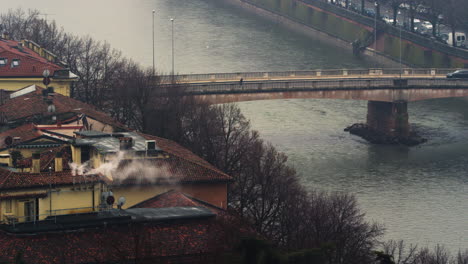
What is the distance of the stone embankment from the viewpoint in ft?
190

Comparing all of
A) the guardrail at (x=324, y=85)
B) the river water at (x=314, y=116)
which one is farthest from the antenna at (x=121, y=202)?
the guardrail at (x=324, y=85)

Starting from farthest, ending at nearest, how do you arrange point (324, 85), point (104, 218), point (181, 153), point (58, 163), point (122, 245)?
point (324, 85)
point (181, 153)
point (58, 163)
point (104, 218)
point (122, 245)

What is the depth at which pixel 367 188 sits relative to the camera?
46.2 meters

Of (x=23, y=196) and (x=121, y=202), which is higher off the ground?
(x=23, y=196)

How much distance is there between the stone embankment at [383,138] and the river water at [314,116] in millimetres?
476

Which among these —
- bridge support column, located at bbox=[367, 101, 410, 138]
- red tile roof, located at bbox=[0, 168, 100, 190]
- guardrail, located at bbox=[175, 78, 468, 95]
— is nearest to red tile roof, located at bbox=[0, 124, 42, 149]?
red tile roof, located at bbox=[0, 168, 100, 190]

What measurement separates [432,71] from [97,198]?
38.0m

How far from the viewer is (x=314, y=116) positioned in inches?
2463

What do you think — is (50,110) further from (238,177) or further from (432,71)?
(432,71)

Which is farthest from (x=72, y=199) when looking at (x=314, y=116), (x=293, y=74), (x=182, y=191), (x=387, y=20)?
(x=387, y=20)

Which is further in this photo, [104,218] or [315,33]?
[315,33]

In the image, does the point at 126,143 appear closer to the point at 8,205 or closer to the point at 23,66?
the point at 8,205

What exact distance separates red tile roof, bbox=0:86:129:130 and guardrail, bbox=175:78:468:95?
481 inches

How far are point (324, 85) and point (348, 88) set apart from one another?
3.66ft
